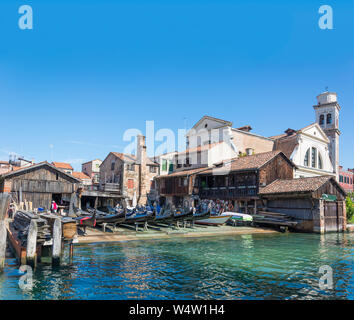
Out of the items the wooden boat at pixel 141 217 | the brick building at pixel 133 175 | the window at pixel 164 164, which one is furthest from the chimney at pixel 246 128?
the wooden boat at pixel 141 217

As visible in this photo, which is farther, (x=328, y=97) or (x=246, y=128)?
(x=328, y=97)

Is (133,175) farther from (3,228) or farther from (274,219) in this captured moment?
(3,228)

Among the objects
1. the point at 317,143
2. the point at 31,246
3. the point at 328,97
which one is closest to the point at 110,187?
Answer: the point at 31,246

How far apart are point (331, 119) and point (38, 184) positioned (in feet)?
127

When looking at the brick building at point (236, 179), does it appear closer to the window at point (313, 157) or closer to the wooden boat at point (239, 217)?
the wooden boat at point (239, 217)

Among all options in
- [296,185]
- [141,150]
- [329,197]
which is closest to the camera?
[329,197]

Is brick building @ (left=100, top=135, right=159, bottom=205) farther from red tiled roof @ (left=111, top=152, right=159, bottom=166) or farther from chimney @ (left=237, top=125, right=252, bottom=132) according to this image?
chimney @ (left=237, top=125, right=252, bottom=132)

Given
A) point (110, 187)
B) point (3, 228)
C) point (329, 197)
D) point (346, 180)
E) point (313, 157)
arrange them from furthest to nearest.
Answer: point (346, 180) → point (313, 157) → point (110, 187) → point (329, 197) → point (3, 228)

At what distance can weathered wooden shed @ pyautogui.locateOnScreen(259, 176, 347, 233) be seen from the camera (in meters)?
23.5

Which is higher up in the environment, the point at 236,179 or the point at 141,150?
the point at 141,150

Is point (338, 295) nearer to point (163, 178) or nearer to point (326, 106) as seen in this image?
point (163, 178)

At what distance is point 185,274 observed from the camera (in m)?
9.97

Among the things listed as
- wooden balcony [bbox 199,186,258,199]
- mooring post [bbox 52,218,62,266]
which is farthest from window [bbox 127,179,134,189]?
mooring post [bbox 52,218,62,266]
